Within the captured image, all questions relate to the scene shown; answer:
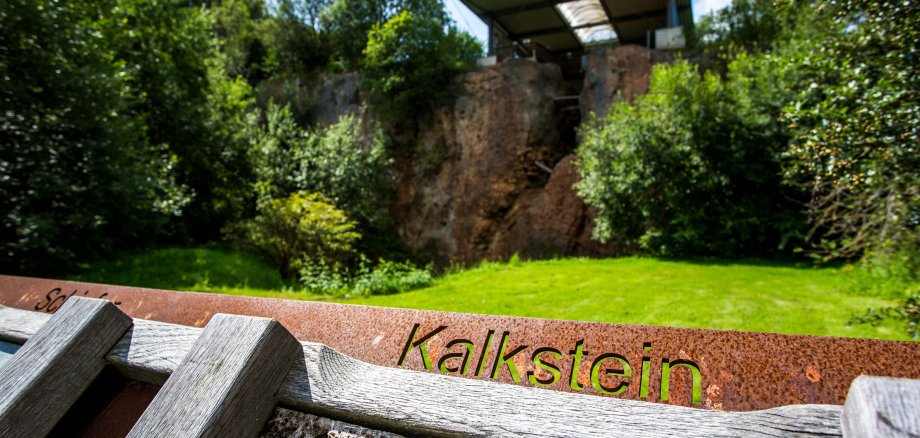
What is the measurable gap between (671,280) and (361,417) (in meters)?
8.32

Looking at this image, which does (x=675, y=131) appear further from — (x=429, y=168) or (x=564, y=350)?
(x=564, y=350)

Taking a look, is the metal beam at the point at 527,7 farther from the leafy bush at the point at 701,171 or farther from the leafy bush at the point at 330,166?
the leafy bush at the point at 330,166

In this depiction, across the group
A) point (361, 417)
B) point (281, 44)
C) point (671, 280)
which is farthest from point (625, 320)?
point (281, 44)

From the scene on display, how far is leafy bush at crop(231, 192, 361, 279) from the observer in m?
12.9

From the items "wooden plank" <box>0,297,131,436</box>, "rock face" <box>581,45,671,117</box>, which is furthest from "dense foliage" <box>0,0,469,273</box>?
"wooden plank" <box>0,297,131,436</box>

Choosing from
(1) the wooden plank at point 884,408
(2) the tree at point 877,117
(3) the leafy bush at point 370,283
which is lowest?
(3) the leafy bush at point 370,283

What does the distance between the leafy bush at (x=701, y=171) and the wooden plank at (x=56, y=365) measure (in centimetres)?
1260

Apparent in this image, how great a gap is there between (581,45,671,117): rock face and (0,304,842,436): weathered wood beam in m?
16.2

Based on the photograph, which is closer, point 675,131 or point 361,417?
point 361,417

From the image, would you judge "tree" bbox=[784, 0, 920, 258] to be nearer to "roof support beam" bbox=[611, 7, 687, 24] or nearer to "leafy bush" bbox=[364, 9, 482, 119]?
"leafy bush" bbox=[364, 9, 482, 119]

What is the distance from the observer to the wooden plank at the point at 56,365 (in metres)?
1.64

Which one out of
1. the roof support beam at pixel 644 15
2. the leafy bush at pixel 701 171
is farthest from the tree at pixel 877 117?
the roof support beam at pixel 644 15

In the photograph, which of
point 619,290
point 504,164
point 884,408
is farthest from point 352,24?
point 884,408

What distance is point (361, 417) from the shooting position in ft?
4.76
